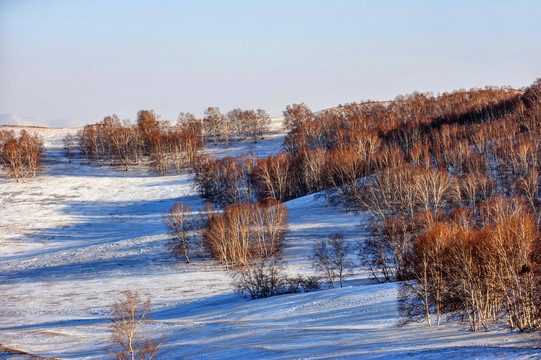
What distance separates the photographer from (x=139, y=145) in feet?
466

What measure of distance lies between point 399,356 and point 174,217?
154 feet

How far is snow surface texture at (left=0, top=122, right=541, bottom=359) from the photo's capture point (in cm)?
2586

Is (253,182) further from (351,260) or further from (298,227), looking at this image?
(351,260)

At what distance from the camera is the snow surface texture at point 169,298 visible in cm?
2586

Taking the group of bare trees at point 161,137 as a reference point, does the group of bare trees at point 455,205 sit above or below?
below

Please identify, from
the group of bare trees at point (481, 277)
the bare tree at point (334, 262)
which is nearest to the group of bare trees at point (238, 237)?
the bare tree at point (334, 262)

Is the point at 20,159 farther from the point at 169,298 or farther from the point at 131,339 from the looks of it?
the point at 131,339

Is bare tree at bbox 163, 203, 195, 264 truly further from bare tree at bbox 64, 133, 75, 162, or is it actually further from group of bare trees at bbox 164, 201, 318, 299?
bare tree at bbox 64, 133, 75, 162

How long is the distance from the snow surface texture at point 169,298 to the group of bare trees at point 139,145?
2432cm

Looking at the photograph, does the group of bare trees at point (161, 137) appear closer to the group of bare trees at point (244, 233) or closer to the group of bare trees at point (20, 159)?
the group of bare trees at point (20, 159)

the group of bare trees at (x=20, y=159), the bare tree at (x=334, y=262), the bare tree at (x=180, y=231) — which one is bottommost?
the bare tree at (x=334, y=262)

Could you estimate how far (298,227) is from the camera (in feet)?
223

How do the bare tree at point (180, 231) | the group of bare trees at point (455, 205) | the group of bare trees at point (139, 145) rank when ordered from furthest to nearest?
1. the group of bare trees at point (139, 145)
2. the bare tree at point (180, 231)
3. the group of bare trees at point (455, 205)

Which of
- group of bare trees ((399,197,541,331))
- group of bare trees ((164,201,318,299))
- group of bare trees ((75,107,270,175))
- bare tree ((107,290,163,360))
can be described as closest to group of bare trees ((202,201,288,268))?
group of bare trees ((164,201,318,299))
